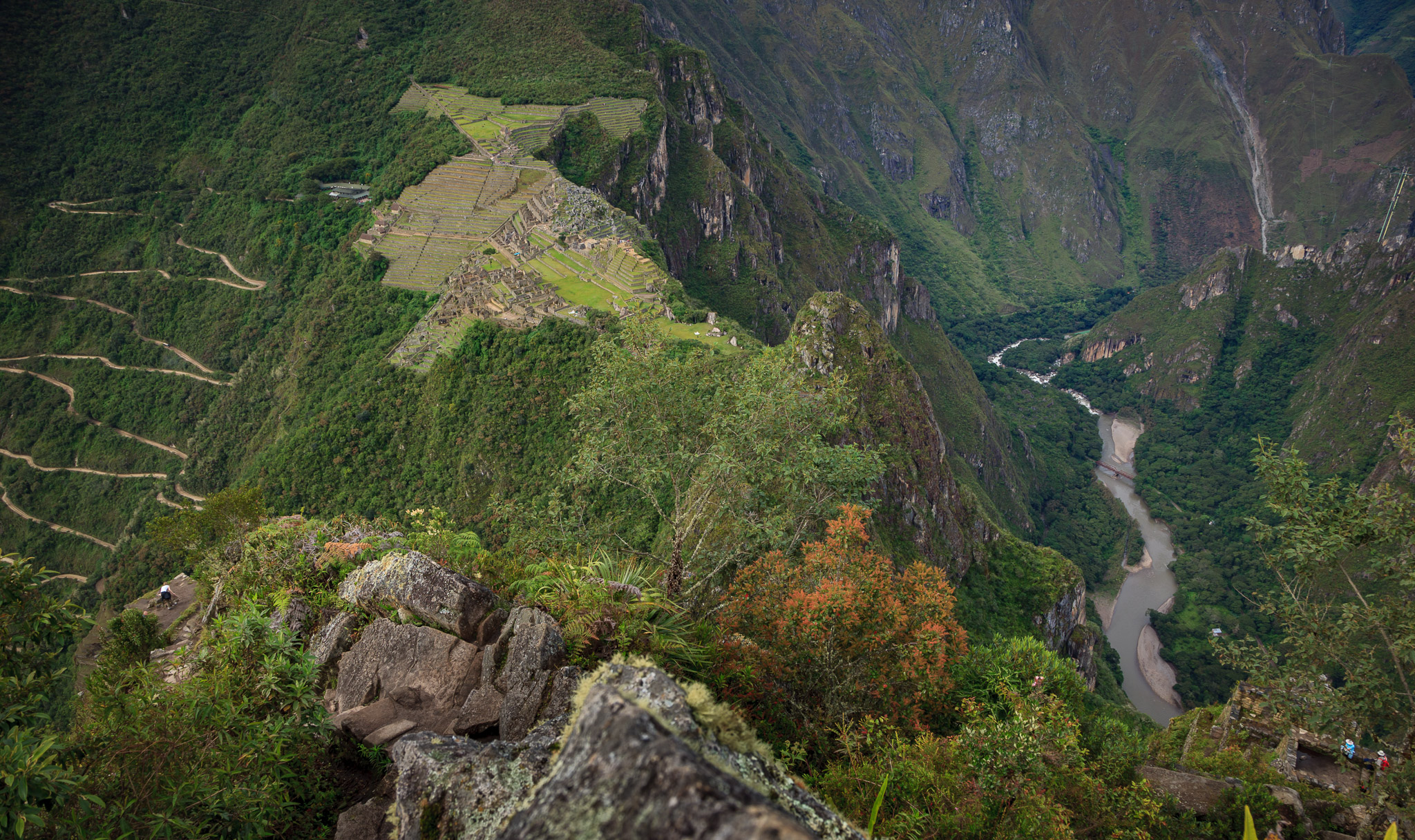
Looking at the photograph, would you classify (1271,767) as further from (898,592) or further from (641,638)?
(641,638)

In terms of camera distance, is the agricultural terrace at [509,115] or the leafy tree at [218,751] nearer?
the leafy tree at [218,751]

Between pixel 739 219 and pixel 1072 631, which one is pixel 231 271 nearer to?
pixel 739 219

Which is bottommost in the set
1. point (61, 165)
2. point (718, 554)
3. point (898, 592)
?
point (61, 165)

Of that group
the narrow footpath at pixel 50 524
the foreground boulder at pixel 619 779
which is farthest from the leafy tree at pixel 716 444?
the narrow footpath at pixel 50 524

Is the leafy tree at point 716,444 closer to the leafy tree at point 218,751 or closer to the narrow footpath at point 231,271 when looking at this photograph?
the leafy tree at point 218,751

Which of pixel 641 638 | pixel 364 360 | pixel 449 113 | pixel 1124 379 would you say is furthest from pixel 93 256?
pixel 1124 379
